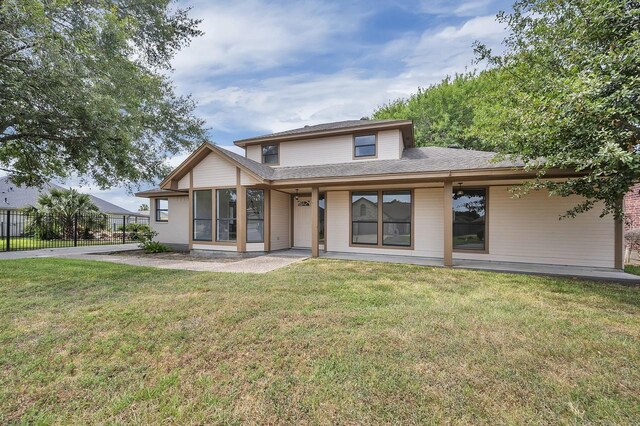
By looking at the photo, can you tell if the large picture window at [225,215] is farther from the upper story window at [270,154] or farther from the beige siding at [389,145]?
the beige siding at [389,145]

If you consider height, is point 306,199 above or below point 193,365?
above

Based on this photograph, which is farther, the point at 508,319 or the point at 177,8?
the point at 177,8

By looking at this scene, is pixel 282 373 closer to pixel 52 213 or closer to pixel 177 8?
pixel 177 8

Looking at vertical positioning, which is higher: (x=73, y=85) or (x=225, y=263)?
(x=73, y=85)

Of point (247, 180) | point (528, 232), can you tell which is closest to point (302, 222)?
point (247, 180)

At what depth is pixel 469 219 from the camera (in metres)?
9.77

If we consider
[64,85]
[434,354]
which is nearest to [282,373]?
[434,354]

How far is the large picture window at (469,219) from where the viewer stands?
9.62 m

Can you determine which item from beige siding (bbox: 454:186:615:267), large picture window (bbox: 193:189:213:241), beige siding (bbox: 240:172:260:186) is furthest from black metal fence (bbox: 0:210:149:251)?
beige siding (bbox: 454:186:615:267)

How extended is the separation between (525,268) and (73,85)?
13.2m

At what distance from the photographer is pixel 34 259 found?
9234 millimetres

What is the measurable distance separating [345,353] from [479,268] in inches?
263

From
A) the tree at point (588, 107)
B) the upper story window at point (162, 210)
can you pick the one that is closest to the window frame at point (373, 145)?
the tree at point (588, 107)

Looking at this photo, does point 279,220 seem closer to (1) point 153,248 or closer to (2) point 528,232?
(1) point 153,248
